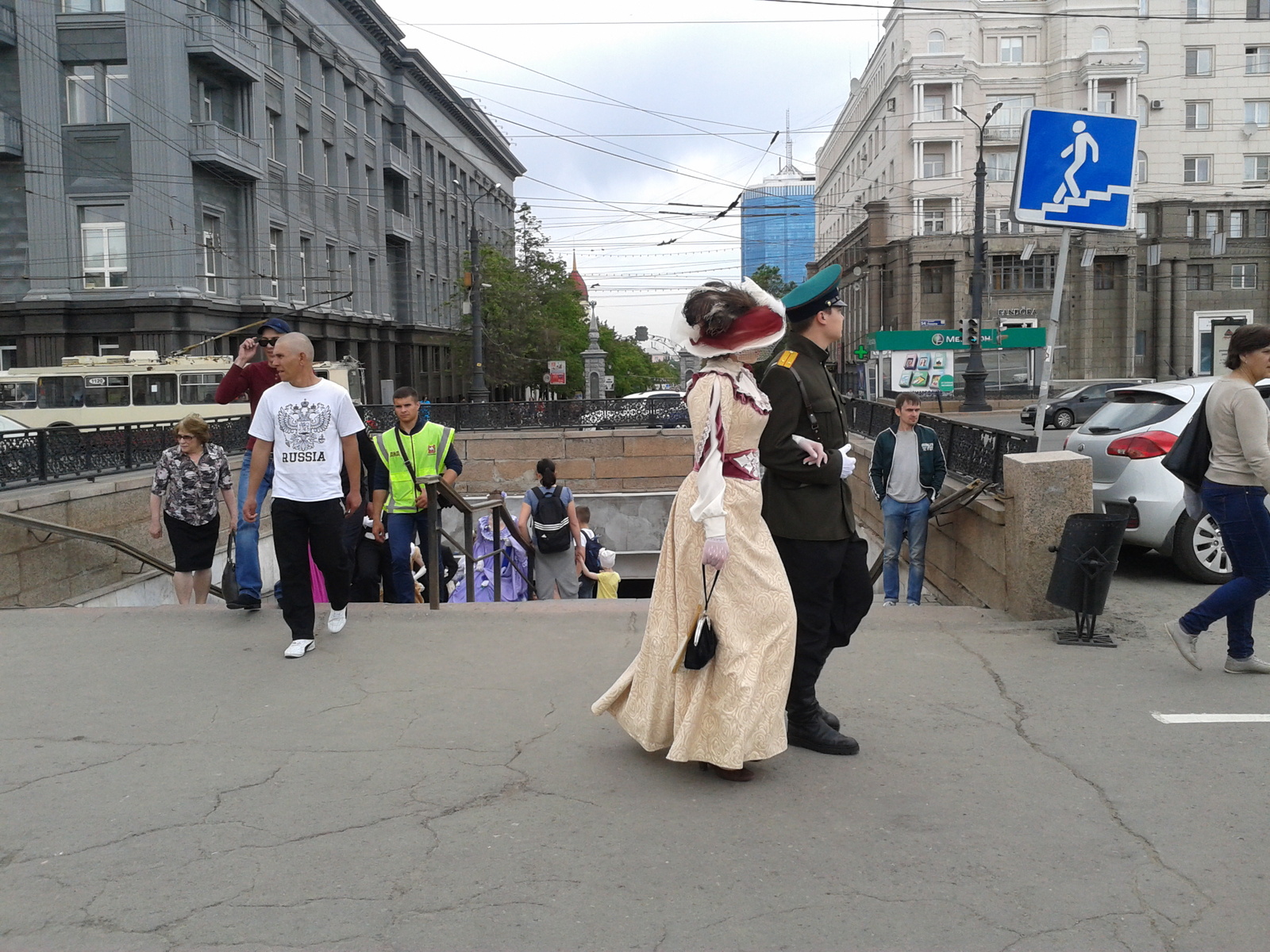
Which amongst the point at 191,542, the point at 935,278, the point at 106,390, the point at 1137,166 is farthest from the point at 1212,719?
the point at 1137,166

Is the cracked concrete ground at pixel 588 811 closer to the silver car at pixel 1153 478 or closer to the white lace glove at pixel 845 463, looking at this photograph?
the white lace glove at pixel 845 463

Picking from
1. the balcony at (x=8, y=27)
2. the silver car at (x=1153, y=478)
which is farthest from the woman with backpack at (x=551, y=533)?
the balcony at (x=8, y=27)

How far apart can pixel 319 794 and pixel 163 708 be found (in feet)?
4.85

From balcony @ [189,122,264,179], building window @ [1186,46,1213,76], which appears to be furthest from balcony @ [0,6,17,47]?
building window @ [1186,46,1213,76]

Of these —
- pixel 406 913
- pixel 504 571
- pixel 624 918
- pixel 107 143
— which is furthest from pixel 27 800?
pixel 107 143

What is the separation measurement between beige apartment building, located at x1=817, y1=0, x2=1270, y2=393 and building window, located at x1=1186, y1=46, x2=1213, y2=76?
0.08 m

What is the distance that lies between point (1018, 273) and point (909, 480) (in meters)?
50.8

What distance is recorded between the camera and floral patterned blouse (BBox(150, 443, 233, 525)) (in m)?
7.76

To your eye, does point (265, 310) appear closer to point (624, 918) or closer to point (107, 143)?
point (107, 143)

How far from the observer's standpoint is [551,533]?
10.4 metres

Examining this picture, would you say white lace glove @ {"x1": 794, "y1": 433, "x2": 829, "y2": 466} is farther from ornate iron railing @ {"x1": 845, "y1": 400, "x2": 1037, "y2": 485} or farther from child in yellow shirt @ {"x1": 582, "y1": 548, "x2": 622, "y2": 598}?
child in yellow shirt @ {"x1": 582, "y1": 548, "x2": 622, "y2": 598}

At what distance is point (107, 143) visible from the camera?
30328 millimetres

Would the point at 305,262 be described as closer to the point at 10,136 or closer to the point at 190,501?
the point at 10,136

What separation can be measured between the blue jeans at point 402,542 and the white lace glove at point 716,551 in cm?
476
